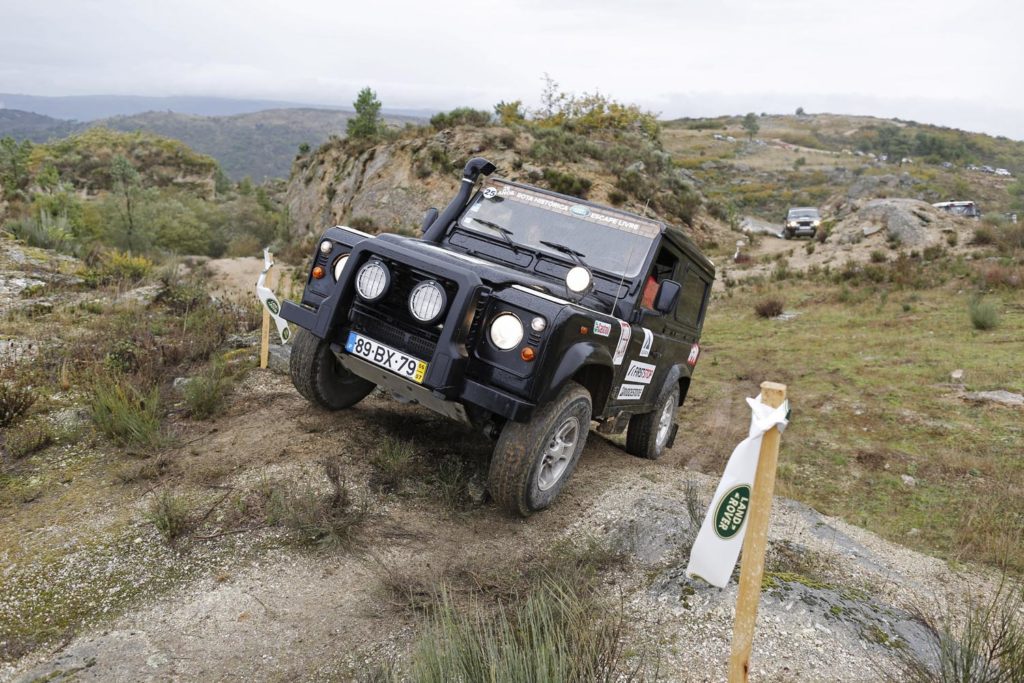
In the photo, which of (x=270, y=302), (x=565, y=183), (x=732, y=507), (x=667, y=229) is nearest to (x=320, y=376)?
(x=270, y=302)

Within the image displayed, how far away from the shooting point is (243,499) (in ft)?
13.1

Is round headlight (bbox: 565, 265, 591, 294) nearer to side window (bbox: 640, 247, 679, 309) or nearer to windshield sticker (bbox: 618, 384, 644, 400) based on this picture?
side window (bbox: 640, 247, 679, 309)

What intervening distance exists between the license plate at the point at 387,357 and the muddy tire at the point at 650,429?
9.15 ft

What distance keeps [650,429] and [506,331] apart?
279 centimetres

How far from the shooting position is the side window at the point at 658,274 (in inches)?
194

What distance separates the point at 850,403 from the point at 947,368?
85.3 inches

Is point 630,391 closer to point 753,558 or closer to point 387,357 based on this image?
point 387,357

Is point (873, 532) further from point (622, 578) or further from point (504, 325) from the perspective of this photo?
point (504, 325)

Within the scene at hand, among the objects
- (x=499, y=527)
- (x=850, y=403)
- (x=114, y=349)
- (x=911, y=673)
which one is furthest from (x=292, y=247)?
(x=911, y=673)

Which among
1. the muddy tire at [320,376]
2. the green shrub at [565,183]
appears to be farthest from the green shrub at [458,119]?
the muddy tire at [320,376]

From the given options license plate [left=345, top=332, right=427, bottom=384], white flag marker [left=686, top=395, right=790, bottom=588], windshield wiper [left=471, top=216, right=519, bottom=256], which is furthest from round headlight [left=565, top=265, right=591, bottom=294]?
white flag marker [left=686, top=395, right=790, bottom=588]

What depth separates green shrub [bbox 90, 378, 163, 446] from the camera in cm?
461

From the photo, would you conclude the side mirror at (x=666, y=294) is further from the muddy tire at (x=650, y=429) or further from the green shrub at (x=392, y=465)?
the green shrub at (x=392, y=465)

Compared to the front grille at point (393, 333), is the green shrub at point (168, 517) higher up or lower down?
lower down
